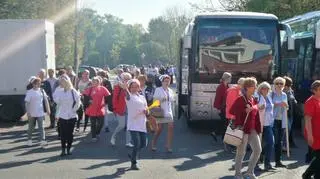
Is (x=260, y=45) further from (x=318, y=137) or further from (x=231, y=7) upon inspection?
(x=231, y=7)

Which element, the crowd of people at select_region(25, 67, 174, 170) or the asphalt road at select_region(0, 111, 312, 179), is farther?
the crowd of people at select_region(25, 67, 174, 170)

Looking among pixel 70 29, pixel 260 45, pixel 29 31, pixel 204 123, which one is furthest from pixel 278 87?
pixel 70 29

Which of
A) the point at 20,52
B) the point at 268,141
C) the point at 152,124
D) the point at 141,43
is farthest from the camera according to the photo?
the point at 141,43

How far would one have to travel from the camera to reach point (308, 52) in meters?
16.9

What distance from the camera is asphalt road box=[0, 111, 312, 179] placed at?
10227 mm

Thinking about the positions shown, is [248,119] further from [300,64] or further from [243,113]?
[300,64]

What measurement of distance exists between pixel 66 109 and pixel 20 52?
7.31 meters

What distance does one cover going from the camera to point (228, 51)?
628 inches

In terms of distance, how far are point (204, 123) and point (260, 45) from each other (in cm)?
383

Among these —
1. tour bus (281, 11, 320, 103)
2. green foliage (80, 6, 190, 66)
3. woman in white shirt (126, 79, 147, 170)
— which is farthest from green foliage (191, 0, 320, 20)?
green foliage (80, 6, 190, 66)

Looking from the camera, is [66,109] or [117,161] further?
[66,109]

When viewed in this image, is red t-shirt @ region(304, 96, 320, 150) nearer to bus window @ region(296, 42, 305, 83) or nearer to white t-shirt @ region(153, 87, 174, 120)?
white t-shirt @ region(153, 87, 174, 120)

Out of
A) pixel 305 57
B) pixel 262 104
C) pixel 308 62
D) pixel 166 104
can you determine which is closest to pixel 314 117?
pixel 262 104

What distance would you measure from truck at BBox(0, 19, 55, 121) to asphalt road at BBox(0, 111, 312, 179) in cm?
364
